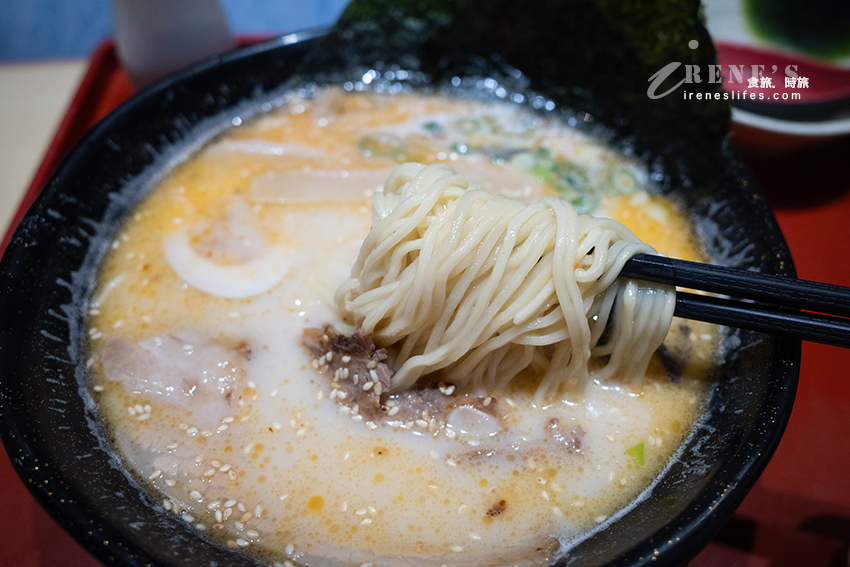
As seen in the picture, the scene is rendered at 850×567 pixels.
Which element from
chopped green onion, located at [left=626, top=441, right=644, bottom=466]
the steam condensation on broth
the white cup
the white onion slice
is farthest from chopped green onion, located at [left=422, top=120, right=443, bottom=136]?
chopped green onion, located at [left=626, top=441, right=644, bottom=466]

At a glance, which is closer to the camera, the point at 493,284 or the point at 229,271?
the point at 493,284

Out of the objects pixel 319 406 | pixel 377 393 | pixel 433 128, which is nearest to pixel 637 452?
pixel 377 393

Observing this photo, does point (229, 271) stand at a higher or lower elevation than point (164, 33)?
lower

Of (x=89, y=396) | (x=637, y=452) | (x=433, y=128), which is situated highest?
(x=433, y=128)

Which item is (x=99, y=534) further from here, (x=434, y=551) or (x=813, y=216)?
(x=813, y=216)

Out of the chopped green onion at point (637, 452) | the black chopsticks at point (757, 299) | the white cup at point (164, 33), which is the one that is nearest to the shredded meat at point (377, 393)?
the chopped green onion at point (637, 452)

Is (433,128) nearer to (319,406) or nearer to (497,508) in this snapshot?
(319,406)

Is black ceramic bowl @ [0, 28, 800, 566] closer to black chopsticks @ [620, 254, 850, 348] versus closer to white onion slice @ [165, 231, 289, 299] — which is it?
black chopsticks @ [620, 254, 850, 348]

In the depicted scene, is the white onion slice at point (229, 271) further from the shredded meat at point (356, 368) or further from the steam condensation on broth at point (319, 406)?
the shredded meat at point (356, 368)
